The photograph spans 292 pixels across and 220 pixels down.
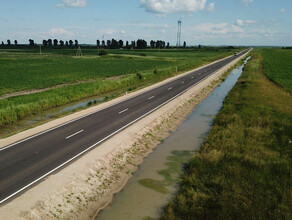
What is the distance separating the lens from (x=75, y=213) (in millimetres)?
10266

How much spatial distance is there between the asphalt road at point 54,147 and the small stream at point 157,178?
12.1 ft

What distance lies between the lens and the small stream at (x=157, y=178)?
10.8 metres

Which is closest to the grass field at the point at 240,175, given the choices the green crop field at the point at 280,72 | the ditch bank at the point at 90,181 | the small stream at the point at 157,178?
the small stream at the point at 157,178

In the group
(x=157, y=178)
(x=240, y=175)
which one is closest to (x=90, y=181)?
(x=157, y=178)

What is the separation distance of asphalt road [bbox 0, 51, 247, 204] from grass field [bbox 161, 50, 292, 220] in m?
6.44

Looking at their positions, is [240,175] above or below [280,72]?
below

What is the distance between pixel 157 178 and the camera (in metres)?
13.6

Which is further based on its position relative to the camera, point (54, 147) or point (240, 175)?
point (54, 147)

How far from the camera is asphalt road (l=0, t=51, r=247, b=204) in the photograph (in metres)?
11.8

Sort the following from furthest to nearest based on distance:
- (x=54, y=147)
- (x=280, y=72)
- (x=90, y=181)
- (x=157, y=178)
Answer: (x=280, y=72) → (x=54, y=147) → (x=157, y=178) → (x=90, y=181)

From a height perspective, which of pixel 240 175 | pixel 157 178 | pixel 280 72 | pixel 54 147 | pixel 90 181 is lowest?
pixel 157 178

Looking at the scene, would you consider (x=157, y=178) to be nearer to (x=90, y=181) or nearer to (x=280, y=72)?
(x=90, y=181)

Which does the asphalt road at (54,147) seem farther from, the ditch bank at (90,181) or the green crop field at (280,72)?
the green crop field at (280,72)

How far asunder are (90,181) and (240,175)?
7.49 m
